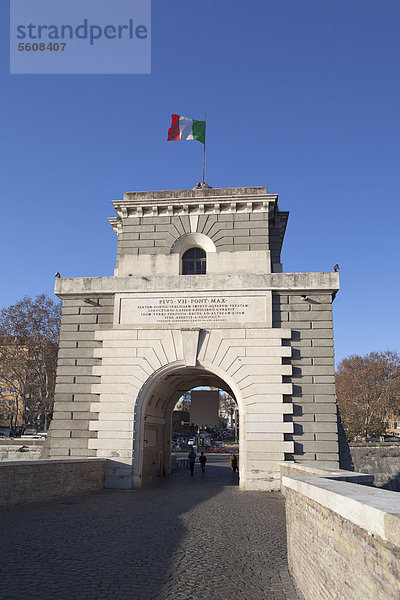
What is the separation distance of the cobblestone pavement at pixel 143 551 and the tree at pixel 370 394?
138ft

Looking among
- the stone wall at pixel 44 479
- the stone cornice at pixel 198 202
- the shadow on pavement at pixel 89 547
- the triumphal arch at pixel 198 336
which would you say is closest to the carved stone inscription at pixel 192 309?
the triumphal arch at pixel 198 336

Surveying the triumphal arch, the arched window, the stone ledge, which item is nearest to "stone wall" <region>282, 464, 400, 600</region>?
the stone ledge

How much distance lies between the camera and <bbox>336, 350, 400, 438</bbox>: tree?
51.1 metres

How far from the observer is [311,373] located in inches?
685

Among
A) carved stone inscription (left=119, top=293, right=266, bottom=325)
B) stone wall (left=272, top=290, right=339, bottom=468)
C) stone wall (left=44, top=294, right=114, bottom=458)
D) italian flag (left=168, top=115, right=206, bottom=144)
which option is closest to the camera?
stone wall (left=272, top=290, right=339, bottom=468)

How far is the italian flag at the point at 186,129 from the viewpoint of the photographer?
72.4 feet

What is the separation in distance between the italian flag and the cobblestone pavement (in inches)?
640

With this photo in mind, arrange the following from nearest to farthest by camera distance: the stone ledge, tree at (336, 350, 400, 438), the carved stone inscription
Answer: the stone ledge
the carved stone inscription
tree at (336, 350, 400, 438)

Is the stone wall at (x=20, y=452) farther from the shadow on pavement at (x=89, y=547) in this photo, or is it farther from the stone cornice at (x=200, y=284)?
the shadow on pavement at (x=89, y=547)

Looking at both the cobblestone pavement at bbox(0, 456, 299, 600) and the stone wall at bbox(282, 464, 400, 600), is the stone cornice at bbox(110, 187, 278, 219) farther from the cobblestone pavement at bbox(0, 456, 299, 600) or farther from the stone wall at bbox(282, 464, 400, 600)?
the stone wall at bbox(282, 464, 400, 600)

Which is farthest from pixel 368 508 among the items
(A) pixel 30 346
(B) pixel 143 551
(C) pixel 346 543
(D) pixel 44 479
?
(A) pixel 30 346

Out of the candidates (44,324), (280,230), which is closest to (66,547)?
(280,230)

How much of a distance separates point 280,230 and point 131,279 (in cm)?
719

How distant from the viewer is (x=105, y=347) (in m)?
18.4
